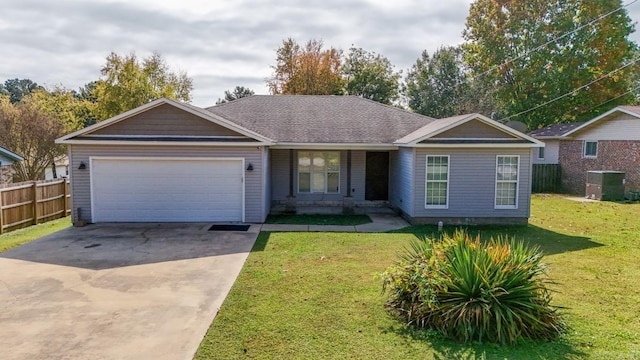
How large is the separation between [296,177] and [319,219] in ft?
10.3

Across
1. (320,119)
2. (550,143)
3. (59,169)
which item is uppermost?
(320,119)

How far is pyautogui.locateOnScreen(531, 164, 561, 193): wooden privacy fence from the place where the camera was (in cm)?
2383

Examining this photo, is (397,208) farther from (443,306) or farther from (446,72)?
(446,72)

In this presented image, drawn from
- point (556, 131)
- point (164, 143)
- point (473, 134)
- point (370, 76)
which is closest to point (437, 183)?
point (473, 134)

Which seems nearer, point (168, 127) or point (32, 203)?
point (168, 127)

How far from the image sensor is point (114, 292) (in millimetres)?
6895

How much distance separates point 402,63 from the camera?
4091 cm

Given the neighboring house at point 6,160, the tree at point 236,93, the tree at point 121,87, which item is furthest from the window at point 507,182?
the tree at point 236,93

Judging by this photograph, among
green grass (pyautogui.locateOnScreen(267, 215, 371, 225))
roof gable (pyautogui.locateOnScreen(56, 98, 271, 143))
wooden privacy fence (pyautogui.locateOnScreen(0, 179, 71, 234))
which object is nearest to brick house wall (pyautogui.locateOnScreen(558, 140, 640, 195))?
green grass (pyautogui.locateOnScreen(267, 215, 371, 225))

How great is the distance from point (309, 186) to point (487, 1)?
84.0 feet

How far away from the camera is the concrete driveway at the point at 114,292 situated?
200 inches

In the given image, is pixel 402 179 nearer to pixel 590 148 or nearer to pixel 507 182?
pixel 507 182

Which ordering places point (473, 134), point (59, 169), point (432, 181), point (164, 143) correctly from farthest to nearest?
1. point (59, 169)
2. point (432, 181)
3. point (473, 134)
4. point (164, 143)

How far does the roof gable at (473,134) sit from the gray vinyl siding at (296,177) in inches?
152
